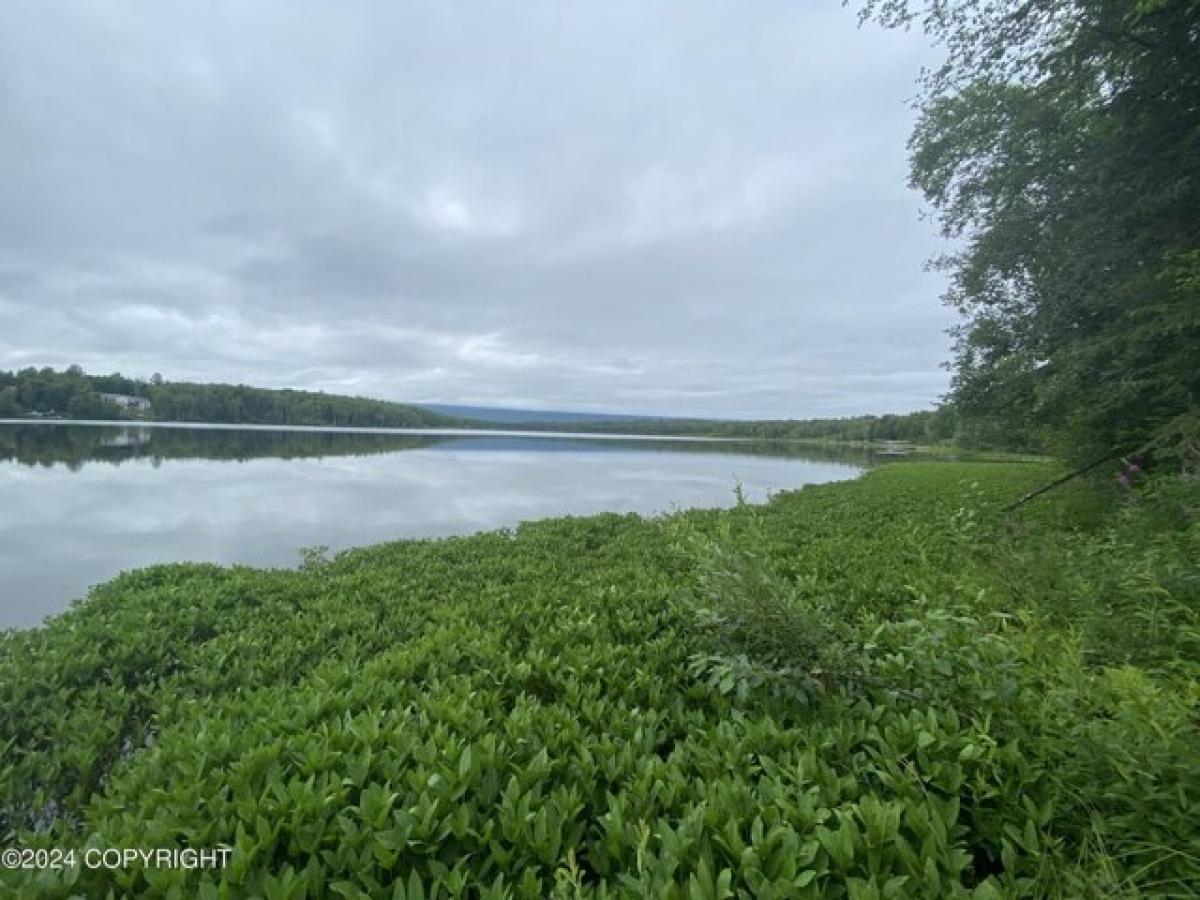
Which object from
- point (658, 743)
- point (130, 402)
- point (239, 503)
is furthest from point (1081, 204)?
point (130, 402)

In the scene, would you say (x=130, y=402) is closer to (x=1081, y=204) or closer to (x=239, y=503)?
(x=239, y=503)

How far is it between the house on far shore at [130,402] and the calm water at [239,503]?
237 ft

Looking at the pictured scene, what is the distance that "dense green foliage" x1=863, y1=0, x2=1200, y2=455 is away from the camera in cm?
722

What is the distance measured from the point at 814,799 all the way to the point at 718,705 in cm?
89

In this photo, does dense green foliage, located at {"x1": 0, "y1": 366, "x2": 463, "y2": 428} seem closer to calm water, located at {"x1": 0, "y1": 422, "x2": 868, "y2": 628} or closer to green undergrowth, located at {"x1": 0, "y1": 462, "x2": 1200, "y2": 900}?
calm water, located at {"x1": 0, "y1": 422, "x2": 868, "y2": 628}

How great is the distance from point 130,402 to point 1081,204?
12897 centimetres

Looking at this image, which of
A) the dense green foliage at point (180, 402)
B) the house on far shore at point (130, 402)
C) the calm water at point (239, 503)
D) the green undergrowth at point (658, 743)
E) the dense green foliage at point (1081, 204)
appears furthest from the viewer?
the house on far shore at point (130, 402)

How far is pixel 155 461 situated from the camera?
29.7 m

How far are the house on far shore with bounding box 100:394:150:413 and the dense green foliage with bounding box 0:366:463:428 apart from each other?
1.06 meters

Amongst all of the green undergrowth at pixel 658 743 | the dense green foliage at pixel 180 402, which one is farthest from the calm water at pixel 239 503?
the dense green foliage at pixel 180 402

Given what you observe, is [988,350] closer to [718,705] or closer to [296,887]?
[718,705]

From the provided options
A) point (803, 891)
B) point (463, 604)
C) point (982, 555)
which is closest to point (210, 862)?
point (803, 891)

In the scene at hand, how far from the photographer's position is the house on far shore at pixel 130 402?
90975mm

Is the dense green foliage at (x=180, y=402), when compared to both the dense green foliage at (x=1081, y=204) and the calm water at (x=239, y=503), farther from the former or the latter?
the dense green foliage at (x=1081, y=204)
